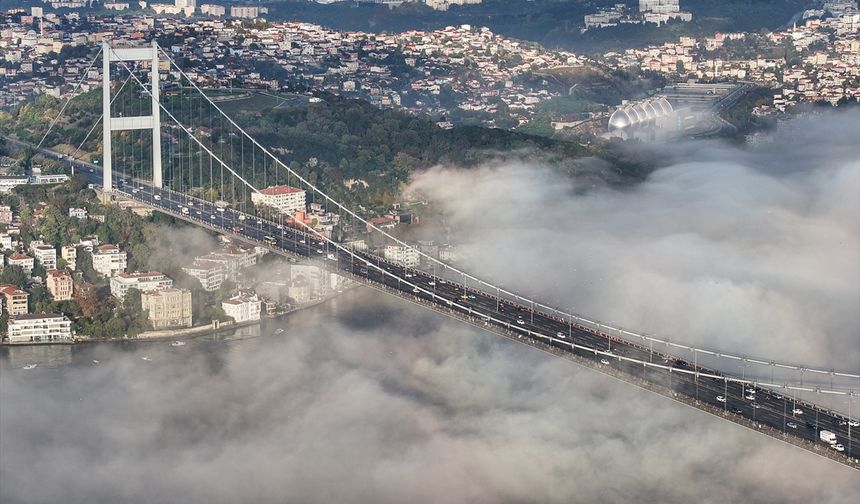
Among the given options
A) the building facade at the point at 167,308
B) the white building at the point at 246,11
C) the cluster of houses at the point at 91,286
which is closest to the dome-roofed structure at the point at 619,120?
the cluster of houses at the point at 91,286

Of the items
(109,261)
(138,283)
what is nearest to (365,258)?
(138,283)

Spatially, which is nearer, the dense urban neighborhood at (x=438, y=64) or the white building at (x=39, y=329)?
the white building at (x=39, y=329)

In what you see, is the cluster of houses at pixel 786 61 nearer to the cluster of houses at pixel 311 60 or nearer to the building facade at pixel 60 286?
the cluster of houses at pixel 311 60

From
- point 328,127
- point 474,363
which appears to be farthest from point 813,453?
point 328,127

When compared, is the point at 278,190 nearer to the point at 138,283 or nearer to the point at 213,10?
the point at 138,283

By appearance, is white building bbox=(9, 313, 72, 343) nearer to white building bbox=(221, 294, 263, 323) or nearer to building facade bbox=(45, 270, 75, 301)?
building facade bbox=(45, 270, 75, 301)

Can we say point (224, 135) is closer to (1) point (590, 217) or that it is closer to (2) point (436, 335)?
(1) point (590, 217)

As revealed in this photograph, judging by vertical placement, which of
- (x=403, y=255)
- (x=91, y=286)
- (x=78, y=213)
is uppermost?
(x=78, y=213)
